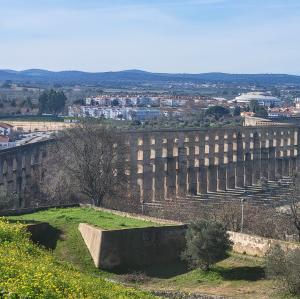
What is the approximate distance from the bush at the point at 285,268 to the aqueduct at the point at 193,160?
777 inches

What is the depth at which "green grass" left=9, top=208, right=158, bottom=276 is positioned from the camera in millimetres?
22969

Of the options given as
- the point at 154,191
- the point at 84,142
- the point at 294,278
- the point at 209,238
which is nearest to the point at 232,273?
the point at 209,238

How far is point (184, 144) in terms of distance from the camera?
52812 mm

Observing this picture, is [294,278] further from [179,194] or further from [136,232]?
[179,194]

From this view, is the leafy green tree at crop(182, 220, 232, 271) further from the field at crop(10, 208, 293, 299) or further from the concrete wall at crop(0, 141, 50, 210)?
the concrete wall at crop(0, 141, 50, 210)

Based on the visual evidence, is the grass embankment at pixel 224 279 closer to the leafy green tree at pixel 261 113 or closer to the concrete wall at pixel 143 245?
the concrete wall at pixel 143 245

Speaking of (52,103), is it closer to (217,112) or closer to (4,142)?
(217,112)

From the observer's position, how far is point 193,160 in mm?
53031

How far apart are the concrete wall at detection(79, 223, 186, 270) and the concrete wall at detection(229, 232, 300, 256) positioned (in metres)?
1.73

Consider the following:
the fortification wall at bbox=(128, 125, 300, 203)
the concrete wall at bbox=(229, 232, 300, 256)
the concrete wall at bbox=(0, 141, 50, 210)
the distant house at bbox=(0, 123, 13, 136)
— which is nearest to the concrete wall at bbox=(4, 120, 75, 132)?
the distant house at bbox=(0, 123, 13, 136)

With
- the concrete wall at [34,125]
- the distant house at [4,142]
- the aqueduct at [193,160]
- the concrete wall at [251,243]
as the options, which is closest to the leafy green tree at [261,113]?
the concrete wall at [34,125]

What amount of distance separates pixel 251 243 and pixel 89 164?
41.1 ft

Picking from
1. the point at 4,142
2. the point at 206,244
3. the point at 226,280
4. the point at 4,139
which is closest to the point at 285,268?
the point at 226,280

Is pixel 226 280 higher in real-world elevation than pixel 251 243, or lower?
lower
